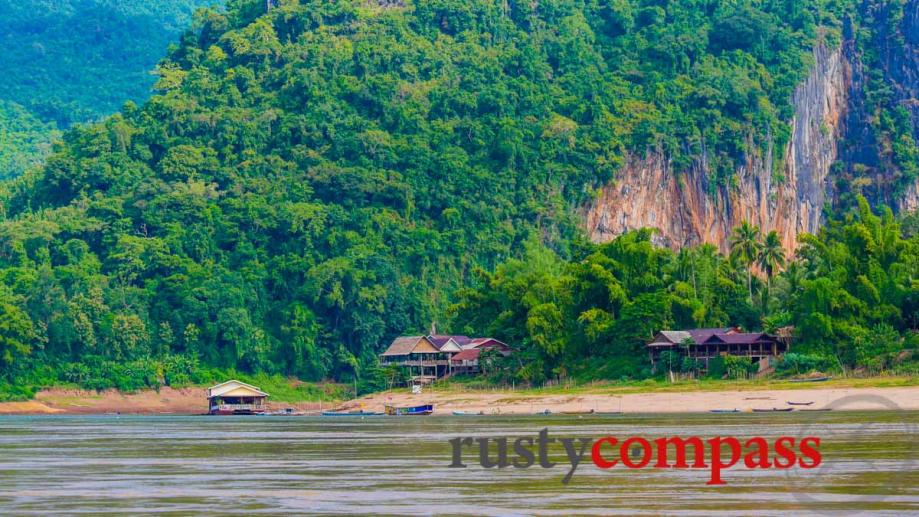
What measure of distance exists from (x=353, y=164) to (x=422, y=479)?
3571 inches

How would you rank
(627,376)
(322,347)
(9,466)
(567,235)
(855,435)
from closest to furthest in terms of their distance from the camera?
(9,466) → (855,435) → (627,376) → (322,347) → (567,235)

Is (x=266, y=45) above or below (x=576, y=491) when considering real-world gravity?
above

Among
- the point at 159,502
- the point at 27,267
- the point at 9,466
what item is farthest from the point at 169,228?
the point at 159,502

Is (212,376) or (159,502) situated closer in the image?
(159,502)

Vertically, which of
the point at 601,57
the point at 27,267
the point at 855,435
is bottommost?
the point at 855,435

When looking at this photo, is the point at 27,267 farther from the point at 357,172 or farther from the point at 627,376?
the point at 627,376

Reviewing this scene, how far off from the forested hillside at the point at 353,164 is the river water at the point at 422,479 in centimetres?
4313

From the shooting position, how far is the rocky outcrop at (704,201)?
11906 centimetres

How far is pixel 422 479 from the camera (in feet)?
105

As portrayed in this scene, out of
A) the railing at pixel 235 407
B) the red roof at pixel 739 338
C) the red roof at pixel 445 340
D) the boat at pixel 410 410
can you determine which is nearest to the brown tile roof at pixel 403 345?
the red roof at pixel 445 340

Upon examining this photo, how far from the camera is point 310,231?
111125 mm

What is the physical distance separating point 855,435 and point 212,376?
216 ft

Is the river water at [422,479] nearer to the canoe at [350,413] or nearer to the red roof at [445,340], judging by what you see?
the canoe at [350,413]

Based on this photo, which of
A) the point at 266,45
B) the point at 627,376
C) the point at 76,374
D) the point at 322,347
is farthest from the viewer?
the point at 266,45
